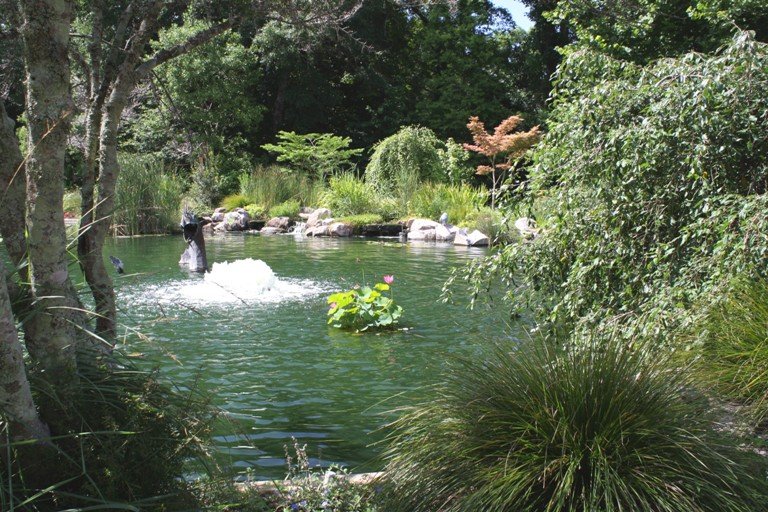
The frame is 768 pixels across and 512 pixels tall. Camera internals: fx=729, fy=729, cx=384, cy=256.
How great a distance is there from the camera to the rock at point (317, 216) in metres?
19.4

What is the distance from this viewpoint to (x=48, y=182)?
2.46 metres

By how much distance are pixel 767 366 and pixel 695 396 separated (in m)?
0.92

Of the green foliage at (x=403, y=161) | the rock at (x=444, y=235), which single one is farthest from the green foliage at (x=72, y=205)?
the rock at (x=444, y=235)

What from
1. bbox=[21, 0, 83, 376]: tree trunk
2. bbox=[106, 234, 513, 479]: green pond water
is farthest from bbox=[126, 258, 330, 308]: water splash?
bbox=[21, 0, 83, 376]: tree trunk

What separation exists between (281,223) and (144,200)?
359cm

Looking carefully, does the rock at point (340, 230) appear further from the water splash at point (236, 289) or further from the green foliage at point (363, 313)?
Result: the green foliage at point (363, 313)

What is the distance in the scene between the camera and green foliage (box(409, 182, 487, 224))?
18.9m

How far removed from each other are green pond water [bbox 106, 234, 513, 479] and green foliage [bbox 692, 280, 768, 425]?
3.51 ft

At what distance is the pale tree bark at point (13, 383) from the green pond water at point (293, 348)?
40cm

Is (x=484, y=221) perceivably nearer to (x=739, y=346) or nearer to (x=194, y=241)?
(x=194, y=241)

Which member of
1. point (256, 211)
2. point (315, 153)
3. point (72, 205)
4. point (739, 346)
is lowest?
point (739, 346)

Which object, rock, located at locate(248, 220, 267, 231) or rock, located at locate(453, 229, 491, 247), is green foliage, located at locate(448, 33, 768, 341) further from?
rock, located at locate(248, 220, 267, 231)

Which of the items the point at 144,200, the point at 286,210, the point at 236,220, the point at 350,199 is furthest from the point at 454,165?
the point at 144,200

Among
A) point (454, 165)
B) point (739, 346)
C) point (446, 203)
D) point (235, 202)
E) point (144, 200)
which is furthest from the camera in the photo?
point (454, 165)
